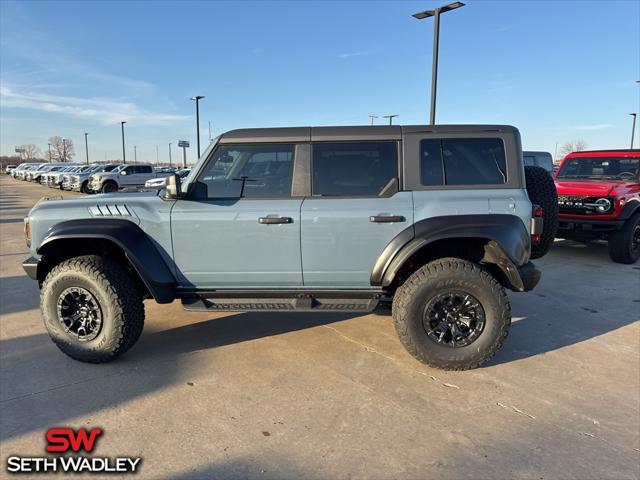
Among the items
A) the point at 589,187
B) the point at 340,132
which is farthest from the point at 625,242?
the point at 340,132

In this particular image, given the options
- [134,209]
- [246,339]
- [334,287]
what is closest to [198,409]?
[246,339]

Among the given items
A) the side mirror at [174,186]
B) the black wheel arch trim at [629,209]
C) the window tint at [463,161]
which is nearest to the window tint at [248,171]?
the side mirror at [174,186]

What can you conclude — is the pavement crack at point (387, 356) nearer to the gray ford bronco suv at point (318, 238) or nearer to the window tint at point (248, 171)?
the gray ford bronco suv at point (318, 238)

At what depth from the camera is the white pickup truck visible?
21.9 metres

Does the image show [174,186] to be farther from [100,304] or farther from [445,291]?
[445,291]

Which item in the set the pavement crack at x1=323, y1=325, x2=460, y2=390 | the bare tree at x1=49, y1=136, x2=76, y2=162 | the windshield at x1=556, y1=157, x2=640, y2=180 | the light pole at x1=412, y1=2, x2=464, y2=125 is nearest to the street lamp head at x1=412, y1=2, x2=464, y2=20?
the light pole at x1=412, y1=2, x2=464, y2=125

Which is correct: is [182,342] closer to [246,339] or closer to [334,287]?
[246,339]

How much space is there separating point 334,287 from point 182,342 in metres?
1.58

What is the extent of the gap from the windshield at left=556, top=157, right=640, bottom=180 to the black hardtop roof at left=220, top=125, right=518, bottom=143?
234 inches

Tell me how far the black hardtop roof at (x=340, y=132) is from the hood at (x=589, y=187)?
4865 mm

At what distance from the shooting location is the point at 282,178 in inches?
141

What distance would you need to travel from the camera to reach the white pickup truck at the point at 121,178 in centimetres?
2193

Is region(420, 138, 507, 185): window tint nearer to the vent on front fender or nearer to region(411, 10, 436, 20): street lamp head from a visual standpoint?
the vent on front fender

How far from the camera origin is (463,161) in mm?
3525
